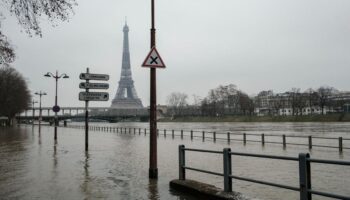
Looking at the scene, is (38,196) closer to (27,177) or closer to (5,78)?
(27,177)

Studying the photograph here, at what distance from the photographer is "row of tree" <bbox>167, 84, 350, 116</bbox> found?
130 m

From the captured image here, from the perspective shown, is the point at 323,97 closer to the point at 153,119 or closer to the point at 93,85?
the point at 93,85

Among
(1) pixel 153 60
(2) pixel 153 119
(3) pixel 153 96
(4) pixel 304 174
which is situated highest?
(1) pixel 153 60

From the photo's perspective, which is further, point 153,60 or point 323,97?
point 323,97

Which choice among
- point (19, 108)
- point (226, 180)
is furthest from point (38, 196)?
point (19, 108)

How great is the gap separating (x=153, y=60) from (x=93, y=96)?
1036 centimetres

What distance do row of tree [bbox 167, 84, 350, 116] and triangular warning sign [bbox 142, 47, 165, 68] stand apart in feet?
395

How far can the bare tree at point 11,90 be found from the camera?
7088 centimetres

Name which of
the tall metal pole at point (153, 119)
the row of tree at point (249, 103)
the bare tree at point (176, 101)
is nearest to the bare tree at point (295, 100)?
the row of tree at point (249, 103)

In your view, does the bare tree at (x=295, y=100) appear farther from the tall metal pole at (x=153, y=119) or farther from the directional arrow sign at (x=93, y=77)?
the tall metal pole at (x=153, y=119)

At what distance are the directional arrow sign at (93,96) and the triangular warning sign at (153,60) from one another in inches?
399

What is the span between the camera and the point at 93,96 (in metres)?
21.5

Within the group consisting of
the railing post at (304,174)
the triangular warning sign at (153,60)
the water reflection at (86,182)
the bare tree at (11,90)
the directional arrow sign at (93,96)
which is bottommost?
the water reflection at (86,182)

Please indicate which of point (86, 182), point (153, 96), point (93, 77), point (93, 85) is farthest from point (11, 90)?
point (153, 96)
